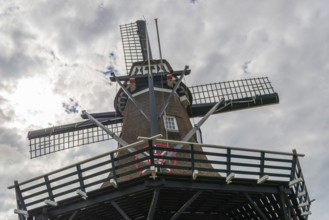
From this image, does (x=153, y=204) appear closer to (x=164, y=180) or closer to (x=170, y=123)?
(x=164, y=180)

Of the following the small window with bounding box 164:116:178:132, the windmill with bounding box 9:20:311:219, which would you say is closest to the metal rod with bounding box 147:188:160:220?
the windmill with bounding box 9:20:311:219

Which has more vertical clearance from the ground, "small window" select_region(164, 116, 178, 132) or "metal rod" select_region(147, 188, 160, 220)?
"small window" select_region(164, 116, 178, 132)

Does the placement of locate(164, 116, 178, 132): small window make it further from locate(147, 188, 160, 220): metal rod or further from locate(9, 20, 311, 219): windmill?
locate(147, 188, 160, 220): metal rod

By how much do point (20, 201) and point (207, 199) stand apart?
599 centimetres

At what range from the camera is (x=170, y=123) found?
574 inches

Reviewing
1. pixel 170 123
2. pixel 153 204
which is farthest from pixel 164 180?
pixel 170 123

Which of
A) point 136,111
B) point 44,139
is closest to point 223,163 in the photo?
point 136,111

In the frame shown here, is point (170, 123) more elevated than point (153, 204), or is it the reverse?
point (170, 123)

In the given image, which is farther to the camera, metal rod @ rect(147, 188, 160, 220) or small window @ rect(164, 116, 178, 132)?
small window @ rect(164, 116, 178, 132)

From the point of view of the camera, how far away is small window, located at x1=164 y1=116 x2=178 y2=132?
14294mm

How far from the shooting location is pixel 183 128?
48.6 ft

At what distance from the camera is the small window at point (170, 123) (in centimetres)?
1429

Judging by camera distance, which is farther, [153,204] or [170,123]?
[170,123]

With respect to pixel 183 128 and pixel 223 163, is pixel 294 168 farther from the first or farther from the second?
pixel 183 128
